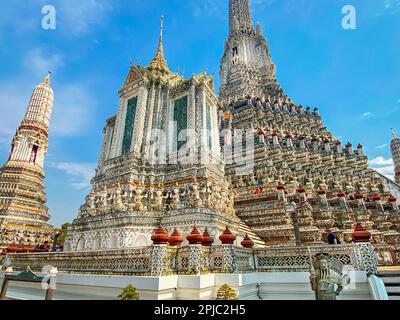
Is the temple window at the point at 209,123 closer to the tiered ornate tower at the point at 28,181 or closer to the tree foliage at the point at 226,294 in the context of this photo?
the tree foliage at the point at 226,294

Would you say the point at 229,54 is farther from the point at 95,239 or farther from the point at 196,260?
the point at 196,260

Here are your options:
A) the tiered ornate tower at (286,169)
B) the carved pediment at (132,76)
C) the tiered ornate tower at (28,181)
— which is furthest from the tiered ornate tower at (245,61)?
the tiered ornate tower at (28,181)

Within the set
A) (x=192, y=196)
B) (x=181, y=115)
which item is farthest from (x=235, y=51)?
(x=192, y=196)

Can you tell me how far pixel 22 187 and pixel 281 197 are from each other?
88.0ft

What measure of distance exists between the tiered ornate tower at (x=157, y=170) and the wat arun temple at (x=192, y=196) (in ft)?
0.25

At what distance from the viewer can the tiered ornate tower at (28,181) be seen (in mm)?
22672

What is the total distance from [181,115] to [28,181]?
20.8 meters

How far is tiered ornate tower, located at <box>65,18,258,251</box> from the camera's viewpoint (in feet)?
39.7

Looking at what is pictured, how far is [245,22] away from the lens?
176ft

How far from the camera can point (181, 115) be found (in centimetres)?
1775

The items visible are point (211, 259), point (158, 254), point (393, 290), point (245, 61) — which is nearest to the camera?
point (393, 290)

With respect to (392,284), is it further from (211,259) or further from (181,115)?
(181,115)
